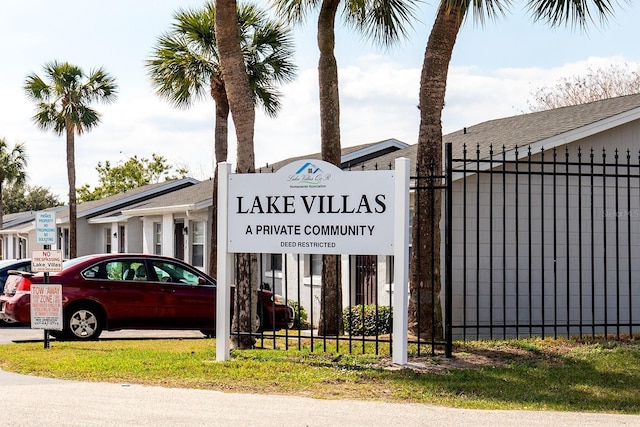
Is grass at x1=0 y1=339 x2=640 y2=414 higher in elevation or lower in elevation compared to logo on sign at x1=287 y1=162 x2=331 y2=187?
lower

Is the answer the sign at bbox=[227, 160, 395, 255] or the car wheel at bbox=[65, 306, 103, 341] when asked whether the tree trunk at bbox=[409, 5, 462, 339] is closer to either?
the sign at bbox=[227, 160, 395, 255]

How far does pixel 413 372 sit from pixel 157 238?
20915mm

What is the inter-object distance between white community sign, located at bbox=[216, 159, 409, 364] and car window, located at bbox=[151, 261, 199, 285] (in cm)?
492

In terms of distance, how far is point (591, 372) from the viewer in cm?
1080

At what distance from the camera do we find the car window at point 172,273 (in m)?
16.7

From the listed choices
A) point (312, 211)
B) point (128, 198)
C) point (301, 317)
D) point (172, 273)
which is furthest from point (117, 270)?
point (128, 198)

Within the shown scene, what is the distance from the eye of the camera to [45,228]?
14422 mm

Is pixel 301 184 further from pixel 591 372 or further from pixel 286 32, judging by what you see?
pixel 286 32

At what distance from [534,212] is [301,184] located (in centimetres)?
664

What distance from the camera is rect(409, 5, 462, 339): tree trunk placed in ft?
41.4

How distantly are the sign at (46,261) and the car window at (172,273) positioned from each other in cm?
254

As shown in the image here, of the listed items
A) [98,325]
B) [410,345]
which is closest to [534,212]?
[410,345]

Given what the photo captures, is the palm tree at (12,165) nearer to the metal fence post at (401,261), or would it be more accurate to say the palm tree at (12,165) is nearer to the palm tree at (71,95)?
the palm tree at (71,95)

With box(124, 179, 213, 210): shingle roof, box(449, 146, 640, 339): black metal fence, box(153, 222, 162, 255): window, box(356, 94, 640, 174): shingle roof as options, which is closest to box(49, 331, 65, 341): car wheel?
box(356, 94, 640, 174): shingle roof
